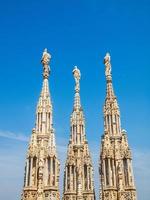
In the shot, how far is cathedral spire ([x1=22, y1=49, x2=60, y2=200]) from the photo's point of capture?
38000 mm

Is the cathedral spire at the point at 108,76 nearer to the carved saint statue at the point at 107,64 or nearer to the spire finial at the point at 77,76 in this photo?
the carved saint statue at the point at 107,64

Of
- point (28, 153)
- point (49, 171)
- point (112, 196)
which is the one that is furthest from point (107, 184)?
point (28, 153)

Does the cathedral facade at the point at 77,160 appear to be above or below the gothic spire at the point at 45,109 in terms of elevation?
below

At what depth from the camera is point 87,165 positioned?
4528cm

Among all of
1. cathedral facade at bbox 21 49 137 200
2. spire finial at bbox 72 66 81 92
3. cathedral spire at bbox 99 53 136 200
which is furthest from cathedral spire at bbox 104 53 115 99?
spire finial at bbox 72 66 81 92

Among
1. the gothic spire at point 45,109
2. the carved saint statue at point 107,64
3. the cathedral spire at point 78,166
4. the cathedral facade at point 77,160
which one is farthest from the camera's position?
the carved saint statue at point 107,64

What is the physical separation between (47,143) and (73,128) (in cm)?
758

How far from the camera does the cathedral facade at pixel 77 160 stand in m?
38.8

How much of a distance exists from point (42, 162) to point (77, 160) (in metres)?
7.99

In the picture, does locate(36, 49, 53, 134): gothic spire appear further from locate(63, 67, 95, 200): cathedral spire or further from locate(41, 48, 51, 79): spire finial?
locate(63, 67, 95, 200): cathedral spire

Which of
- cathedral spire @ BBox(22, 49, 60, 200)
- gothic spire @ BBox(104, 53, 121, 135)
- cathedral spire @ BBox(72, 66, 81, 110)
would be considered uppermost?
cathedral spire @ BBox(72, 66, 81, 110)

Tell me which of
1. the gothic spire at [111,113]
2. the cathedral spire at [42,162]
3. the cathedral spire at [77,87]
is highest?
the cathedral spire at [77,87]

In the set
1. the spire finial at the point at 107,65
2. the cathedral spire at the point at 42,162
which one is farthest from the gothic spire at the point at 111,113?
the cathedral spire at the point at 42,162

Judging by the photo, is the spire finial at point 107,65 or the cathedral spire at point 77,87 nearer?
the spire finial at point 107,65
